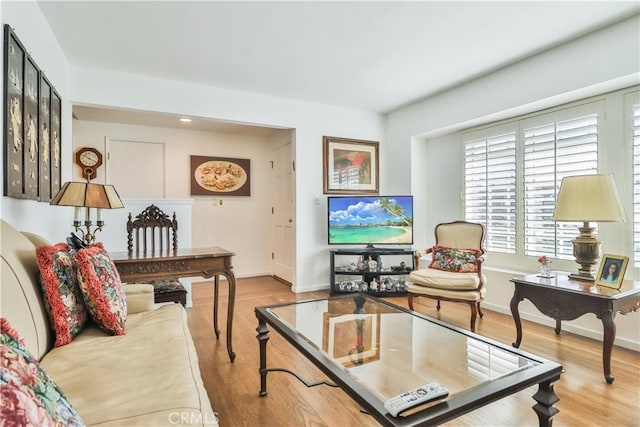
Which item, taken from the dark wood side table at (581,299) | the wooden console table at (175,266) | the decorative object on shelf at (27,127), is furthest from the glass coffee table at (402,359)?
the decorative object on shelf at (27,127)

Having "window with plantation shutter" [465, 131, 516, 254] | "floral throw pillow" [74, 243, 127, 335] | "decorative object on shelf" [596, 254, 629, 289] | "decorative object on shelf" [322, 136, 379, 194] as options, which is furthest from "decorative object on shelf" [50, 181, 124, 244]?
"window with plantation shutter" [465, 131, 516, 254]

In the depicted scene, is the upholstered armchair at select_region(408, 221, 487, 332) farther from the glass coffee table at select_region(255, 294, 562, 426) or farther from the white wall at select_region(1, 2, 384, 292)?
the white wall at select_region(1, 2, 384, 292)

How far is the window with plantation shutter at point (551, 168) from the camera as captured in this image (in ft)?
9.31

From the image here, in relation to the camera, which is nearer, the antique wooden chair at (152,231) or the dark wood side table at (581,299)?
the dark wood side table at (581,299)

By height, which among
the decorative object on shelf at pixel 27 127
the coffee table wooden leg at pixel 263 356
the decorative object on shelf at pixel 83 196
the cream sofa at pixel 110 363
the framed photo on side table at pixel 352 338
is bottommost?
the coffee table wooden leg at pixel 263 356

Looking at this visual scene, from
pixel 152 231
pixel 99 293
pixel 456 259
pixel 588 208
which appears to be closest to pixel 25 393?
pixel 99 293

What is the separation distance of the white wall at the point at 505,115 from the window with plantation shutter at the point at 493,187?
0.16m

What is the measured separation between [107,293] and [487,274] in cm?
338

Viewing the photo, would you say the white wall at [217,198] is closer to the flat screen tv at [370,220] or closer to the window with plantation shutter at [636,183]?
the flat screen tv at [370,220]

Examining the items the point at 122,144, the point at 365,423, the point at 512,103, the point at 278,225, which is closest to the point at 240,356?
the point at 365,423

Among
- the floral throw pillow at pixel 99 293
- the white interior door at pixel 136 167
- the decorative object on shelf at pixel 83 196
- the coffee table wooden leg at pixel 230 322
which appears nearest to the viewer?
the floral throw pillow at pixel 99 293

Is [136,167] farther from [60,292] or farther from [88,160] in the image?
[60,292]

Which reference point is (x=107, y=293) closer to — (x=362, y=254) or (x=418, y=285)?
(x=418, y=285)

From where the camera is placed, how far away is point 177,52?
2.82 meters
